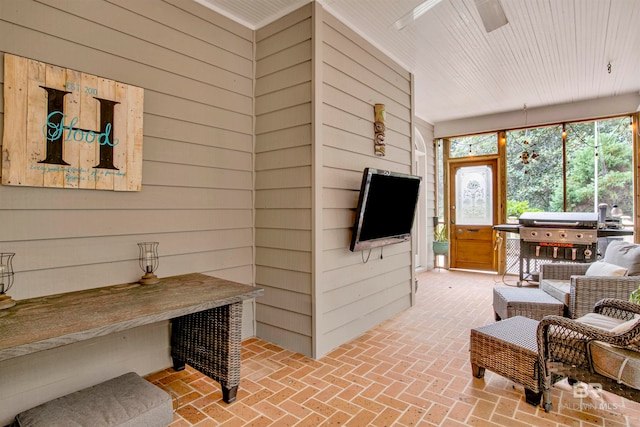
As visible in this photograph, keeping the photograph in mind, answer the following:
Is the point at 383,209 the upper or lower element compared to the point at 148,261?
upper

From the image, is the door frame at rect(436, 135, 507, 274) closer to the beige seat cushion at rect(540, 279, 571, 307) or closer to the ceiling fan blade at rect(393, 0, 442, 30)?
the beige seat cushion at rect(540, 279, 571, 307)

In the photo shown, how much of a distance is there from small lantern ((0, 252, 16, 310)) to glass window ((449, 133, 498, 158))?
6878 mm

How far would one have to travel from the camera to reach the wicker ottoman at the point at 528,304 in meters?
3.09

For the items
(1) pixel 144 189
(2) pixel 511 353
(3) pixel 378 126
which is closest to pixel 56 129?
(1) pixel 144 189

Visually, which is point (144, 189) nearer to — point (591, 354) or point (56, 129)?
point (56, 129)

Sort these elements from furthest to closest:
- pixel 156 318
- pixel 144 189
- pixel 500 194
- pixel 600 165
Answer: pixel 500 194, pixel 600 165, pixel 144 189, pixel 156 318

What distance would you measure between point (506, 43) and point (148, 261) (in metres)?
4.08

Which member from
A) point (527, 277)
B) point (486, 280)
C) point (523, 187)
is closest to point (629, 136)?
point (523, 187)

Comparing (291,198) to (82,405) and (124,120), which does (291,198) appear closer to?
(124,120)

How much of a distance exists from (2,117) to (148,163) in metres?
0.81

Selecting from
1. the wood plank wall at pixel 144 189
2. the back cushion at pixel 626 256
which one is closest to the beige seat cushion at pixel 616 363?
the back cushion at pixel 626 256

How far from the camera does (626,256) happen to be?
2.95m

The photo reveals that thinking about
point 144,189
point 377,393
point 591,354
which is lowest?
point 377,393

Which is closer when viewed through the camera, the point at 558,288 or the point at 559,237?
the point at 558,288
